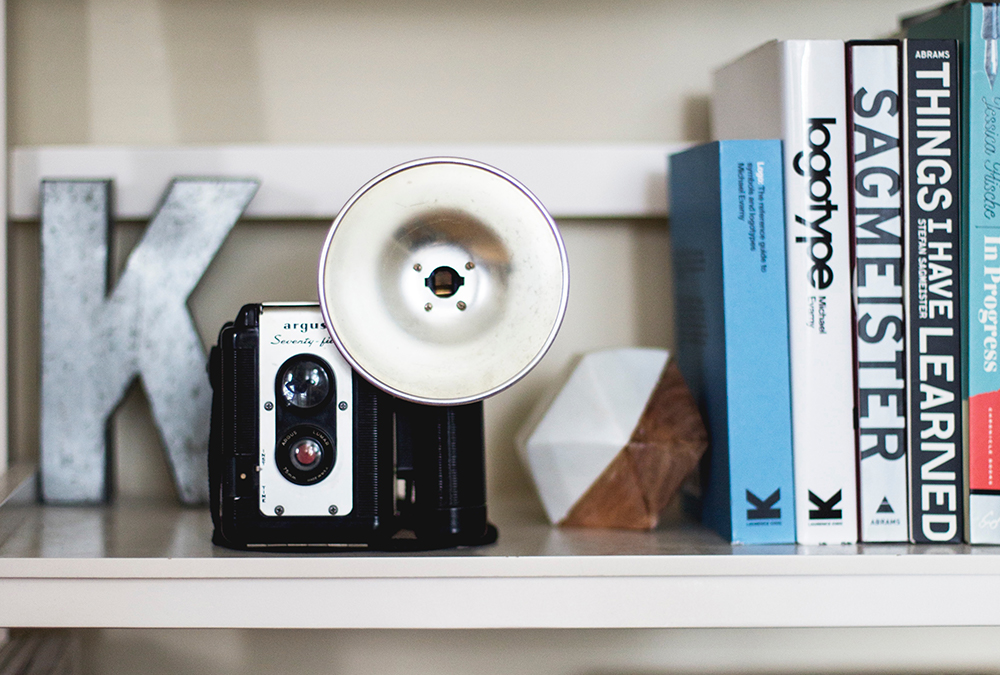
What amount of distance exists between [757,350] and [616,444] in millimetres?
140

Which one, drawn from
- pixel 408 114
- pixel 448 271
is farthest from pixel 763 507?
pixel 408 114

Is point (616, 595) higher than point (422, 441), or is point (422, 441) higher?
point (422, 441)

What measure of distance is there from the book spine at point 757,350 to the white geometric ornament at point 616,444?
6cm

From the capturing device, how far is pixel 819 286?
2.21 ft

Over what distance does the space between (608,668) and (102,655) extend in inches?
21.2

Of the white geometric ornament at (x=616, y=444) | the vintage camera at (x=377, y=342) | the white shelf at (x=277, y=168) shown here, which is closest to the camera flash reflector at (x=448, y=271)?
the vintage camera at (x=377, y=342)

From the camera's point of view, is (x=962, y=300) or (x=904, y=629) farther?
(x=904, y=629)

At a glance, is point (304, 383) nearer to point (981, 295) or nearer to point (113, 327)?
point (113, 327)

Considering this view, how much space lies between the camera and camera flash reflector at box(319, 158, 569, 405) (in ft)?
2.01

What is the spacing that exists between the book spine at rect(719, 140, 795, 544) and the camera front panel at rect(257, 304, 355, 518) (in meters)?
0.31

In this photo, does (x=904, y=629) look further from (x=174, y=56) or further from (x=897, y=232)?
(x=174, y=56)

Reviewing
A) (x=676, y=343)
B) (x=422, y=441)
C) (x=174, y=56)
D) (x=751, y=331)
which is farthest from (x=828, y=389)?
(x=174, y=56)

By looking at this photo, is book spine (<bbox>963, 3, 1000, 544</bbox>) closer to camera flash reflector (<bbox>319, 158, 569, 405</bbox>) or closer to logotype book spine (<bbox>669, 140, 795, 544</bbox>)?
logotype book spine (<bbox>669, 140, 795, 544</bbox>)

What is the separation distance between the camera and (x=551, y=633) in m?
0.90
